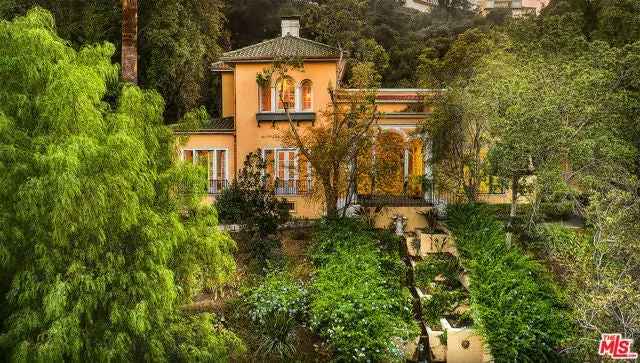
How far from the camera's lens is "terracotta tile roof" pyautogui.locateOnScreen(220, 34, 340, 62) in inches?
816

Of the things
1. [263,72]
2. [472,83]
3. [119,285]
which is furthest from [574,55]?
[119,285]

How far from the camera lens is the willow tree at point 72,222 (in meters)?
7.86

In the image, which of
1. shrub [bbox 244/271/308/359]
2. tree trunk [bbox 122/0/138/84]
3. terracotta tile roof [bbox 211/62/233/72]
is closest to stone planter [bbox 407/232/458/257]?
shrub [bbox 244/271/308/359]

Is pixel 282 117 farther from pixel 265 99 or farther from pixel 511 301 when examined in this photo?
pixel 511 301

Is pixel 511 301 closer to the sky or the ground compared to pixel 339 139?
closer to the ground

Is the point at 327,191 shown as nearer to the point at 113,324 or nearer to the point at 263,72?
the point at 263,72

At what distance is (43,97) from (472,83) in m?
13.6

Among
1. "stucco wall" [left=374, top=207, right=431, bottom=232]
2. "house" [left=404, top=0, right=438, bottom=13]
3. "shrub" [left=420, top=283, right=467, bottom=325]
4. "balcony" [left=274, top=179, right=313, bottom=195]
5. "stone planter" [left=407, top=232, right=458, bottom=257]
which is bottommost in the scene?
"shrub" [left=420, top=283, right=467, bottom=325]

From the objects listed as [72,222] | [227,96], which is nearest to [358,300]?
[72,222]

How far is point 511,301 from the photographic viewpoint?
13.2 m

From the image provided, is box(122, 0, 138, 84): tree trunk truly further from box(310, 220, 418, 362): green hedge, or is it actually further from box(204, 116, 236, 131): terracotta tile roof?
box(310, 220, 418, 362): green hedge

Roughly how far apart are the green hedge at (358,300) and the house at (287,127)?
3.90 m
